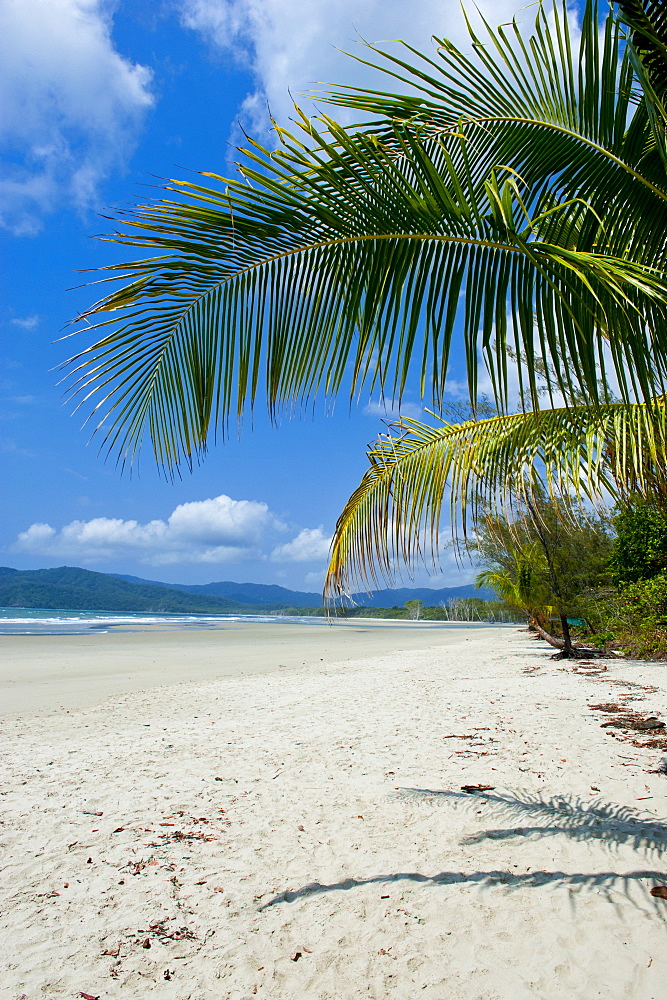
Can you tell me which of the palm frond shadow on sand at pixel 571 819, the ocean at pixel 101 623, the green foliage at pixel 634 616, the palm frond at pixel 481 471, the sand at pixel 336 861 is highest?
the palm frond at pixel 481 471

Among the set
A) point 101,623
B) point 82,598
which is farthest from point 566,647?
point 82,598

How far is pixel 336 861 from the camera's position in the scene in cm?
381

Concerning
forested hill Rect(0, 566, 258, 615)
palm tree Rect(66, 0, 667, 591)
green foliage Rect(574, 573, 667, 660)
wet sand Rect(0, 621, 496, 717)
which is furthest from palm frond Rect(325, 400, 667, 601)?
forested hill Rect(0, 566, 258, 615)

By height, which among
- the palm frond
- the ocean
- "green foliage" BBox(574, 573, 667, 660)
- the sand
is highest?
the palm frond

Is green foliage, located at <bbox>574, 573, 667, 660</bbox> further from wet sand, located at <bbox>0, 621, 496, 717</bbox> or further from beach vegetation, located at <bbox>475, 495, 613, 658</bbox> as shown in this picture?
wet sand, located at <bbox>0, 621, 496, 717</bbox>

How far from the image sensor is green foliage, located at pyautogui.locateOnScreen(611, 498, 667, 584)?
14.8 metres

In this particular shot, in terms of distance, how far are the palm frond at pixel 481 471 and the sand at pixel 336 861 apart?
185 centimetres

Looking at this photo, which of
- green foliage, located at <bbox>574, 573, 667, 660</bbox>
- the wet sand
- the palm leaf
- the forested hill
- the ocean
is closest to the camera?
the palm leaf

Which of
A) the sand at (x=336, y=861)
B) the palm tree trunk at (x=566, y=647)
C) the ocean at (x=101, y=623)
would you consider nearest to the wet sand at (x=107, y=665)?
the sand at (x=336, y=861)

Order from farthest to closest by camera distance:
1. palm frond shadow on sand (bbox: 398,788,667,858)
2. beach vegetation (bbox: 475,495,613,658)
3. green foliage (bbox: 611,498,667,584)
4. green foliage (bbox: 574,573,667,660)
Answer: beach vegetation (bbox: 475,495,613,658), green foliage (bbox: 611,498,667,584), green foliage (bbox: 574,573,667,660), palm frond shadow on sand (bbox: 398,788,667,858)

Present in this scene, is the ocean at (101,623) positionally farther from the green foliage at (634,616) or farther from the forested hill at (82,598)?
the forested hill at (82,598)

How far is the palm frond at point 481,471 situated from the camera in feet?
10.6

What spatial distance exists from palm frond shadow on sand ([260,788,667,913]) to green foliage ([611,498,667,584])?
1144 centimetres

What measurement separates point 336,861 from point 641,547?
45.2 ft
